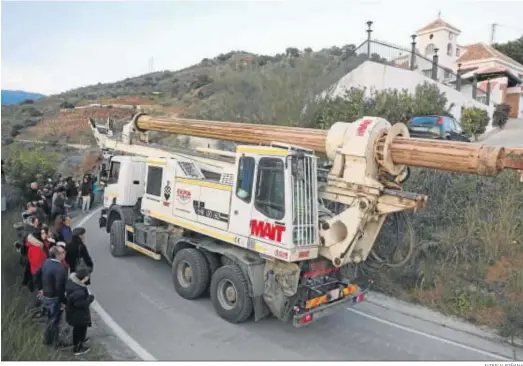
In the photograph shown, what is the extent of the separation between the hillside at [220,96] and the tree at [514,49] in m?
16.5

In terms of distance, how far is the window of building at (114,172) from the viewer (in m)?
11.4

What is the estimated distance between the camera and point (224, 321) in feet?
24.9

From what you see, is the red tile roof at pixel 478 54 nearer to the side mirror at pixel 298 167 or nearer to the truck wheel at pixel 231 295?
the side mirror at pixel 298 167

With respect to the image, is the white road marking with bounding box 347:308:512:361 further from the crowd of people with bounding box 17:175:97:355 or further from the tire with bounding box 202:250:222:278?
the crowd of people with bounding box 17:175:97:355

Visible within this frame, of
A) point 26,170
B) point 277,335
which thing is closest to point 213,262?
point 277,335

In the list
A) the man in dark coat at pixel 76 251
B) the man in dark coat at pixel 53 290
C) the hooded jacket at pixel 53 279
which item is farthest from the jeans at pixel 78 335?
the man in dark coat at pixel 76 251

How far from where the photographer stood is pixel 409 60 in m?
22.4

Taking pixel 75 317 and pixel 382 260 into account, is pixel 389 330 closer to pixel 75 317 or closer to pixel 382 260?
pixel 382 260

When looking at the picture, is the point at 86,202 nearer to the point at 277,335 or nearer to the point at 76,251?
the point at 76,251

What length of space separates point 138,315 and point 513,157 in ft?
20.4

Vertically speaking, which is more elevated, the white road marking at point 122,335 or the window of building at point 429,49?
the window of building at point 429,49

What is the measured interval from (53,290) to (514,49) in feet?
162

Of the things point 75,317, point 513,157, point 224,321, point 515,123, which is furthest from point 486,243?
point 515,123

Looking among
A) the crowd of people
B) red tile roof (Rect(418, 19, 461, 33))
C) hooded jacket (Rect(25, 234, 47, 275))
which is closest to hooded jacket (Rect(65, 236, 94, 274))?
the crowd of people
